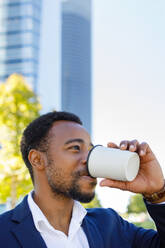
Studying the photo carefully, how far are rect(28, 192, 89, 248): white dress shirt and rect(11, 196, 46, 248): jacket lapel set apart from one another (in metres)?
0.04

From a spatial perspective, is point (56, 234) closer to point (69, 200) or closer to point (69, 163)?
point (69, 200)

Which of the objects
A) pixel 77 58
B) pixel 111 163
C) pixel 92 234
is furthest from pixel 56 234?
pixel 77 58

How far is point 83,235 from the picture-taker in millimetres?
1879

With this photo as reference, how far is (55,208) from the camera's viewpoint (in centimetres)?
191

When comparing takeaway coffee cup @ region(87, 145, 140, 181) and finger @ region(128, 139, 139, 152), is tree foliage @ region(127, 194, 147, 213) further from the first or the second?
takeaway coffee cup @ region(87, 145, 140, 181)

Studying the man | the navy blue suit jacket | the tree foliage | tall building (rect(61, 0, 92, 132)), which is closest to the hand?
the man

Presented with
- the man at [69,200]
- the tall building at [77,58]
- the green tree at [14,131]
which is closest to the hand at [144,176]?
the man at [69,200]

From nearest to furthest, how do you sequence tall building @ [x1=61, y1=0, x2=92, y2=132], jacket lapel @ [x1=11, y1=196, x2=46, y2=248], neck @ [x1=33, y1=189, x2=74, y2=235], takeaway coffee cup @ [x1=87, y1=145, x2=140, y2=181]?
takeaway coffee cup @ [x1=87, y1=145, x2=140, y2=181] → jacket lapel @ [x1=11, y1=196, x2=46, y2=248] → neck @ [x1=33, y1=189, x2=74, y2=235] → tall building @ [x1=61, y1=0, x2=92, y2=132]

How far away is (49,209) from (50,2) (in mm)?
49342

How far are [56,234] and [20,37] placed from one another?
44986 mm

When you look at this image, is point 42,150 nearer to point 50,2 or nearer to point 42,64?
point 42,64

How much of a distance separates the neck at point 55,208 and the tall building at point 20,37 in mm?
41141

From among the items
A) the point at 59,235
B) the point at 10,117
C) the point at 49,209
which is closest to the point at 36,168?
the point at 49,209

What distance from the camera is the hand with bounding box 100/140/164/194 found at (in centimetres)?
173
